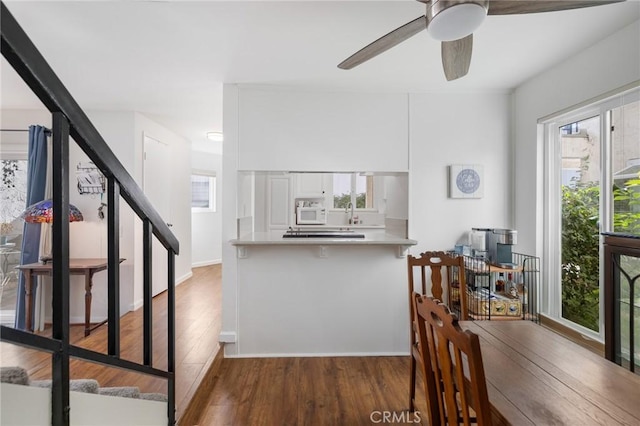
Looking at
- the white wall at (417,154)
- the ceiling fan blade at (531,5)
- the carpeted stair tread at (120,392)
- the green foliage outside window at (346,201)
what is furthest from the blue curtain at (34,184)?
the ceiling fan blade at (531,5)

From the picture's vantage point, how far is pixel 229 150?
2.81m

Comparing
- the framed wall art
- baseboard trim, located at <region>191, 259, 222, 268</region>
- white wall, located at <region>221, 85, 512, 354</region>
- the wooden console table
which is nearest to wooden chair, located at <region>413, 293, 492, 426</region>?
white wall, located at <region>221, 85, 512, 354</region>

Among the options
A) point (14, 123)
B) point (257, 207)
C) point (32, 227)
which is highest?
point (14, 123)

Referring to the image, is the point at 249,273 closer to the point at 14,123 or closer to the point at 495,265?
the point at 495,265

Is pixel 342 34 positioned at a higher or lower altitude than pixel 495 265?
higher

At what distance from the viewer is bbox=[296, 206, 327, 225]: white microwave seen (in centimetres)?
301

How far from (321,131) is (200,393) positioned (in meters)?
2.30

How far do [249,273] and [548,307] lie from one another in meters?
2.60

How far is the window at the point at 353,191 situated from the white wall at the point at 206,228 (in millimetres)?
3610

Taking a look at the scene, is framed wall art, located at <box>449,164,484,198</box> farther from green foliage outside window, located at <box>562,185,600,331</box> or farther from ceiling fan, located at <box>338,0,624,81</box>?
ceiling fan, located at <box>338,0,624,81</box>

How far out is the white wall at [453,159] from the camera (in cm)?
296

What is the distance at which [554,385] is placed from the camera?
1.16m

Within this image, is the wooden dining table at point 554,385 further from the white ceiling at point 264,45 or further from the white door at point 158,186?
the white door at point 158,186

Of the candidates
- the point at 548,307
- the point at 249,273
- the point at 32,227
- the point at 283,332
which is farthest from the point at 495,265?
the point at 32,227
